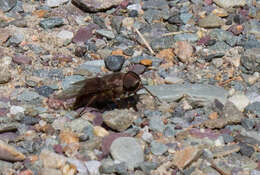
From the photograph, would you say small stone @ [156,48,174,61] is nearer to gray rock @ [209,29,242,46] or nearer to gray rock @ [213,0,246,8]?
gray rock @ [209,29,242,46]

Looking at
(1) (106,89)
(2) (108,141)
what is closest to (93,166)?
(2) (108,141)

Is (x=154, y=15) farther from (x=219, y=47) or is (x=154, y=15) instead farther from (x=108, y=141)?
(x=108, y=141)

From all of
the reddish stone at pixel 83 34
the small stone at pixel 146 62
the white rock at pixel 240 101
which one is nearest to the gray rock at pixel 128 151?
the white rock at pixel 240 101

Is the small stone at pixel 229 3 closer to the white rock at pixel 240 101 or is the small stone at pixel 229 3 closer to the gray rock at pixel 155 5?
the gray rock at pixel 155 5

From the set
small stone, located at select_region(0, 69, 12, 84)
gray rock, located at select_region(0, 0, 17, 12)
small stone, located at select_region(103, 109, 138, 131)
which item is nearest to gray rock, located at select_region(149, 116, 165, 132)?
small stone, located at select_region(103, 109, 138, 131)

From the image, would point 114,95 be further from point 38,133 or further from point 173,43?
point 173,43
